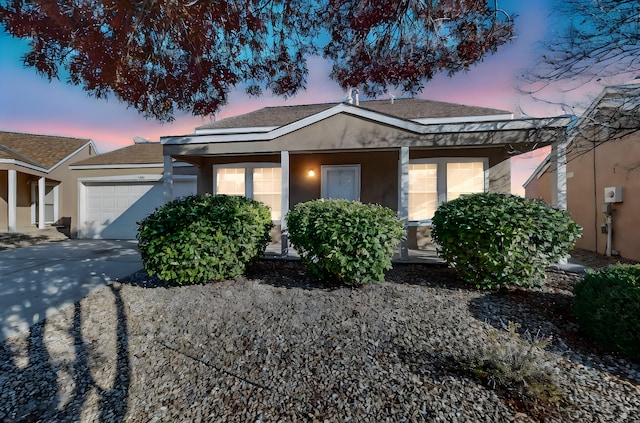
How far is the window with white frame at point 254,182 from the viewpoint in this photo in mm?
8852

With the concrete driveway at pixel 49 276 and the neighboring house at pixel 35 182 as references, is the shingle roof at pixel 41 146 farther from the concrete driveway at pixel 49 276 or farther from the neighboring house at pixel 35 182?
the concrete driveway at pixel 49 276

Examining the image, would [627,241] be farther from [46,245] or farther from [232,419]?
[46,245]

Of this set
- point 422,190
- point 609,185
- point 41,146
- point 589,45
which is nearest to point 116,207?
point 41,146

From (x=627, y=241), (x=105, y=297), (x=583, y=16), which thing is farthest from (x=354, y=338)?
(x=627, y=241)

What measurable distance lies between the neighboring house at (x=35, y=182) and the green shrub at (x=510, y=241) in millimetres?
13655

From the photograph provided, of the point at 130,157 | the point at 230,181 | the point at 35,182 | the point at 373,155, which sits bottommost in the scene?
the point at 230,181

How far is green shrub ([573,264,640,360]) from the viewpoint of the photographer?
9.38 feet

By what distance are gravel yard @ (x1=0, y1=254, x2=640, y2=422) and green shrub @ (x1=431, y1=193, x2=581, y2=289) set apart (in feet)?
1.14

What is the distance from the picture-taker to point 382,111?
9.86 meters

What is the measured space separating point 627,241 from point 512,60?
601 centimetres

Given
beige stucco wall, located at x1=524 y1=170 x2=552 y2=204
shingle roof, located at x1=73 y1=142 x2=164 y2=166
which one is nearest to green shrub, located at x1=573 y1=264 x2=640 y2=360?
beige stucco wall, located at x1=524 y1=170 x2=552 y2=204

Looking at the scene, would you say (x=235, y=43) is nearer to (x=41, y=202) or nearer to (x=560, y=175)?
(x=560, y=175)

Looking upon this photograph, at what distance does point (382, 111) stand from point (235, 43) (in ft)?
20.3

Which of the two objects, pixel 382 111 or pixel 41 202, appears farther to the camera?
pixel 41 202
